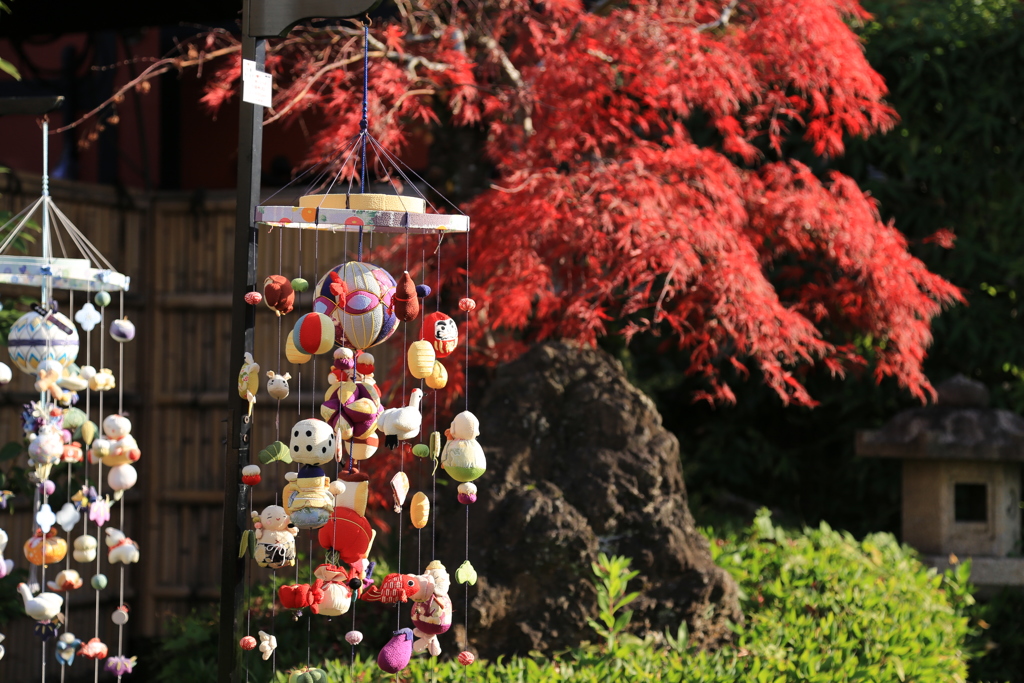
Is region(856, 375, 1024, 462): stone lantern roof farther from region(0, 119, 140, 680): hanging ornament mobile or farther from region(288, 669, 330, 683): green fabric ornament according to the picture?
region(0, 119, 140, 680): hanging ornament mobile

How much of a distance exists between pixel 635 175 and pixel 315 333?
1.94 m

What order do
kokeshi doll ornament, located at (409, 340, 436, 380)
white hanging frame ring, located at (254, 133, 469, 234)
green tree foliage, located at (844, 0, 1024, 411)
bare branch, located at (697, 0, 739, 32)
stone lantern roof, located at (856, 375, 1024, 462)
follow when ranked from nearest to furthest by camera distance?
white hanging frame ring, located at (254, 133, 469, 234)
kokeshi doll ornament, located at (409, 340, 436, 380)
bare branch, located at (697, 0, 739, 32)
stone lantern roof, located at (856, 375, 1024, 462)
green tree foliage, located at (844, 0, 1024, 411)

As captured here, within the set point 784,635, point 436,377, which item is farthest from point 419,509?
point 784,635

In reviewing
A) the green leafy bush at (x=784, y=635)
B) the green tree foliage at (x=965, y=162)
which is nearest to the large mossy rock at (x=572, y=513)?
the green leafy bush at (x=784, y=635)

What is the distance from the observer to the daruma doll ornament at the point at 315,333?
2932mm

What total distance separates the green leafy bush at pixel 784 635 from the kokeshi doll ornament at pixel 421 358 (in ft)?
3.34

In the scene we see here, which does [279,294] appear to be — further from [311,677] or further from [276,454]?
[311,677]

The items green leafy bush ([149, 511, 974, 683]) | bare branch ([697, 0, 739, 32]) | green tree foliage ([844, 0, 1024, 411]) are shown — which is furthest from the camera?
green tree foliage ([844, 0, 1024, 411])

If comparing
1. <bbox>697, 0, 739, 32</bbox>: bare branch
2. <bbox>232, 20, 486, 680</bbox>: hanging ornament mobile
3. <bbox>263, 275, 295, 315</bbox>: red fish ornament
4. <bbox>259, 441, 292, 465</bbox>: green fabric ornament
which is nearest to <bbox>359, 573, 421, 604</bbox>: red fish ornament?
<bbox>232, 20, 486, 680</bbox>: hanging ornament mobile

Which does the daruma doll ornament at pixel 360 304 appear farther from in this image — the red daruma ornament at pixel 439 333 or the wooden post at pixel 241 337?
the wooden post at pixel 241 337

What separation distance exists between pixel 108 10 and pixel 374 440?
16.5 feet

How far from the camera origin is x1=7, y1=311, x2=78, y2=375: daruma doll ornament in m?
3.28

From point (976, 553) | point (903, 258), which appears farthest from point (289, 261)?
point (976, 553)

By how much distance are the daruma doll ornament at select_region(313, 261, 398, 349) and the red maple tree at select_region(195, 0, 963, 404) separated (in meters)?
1.27
